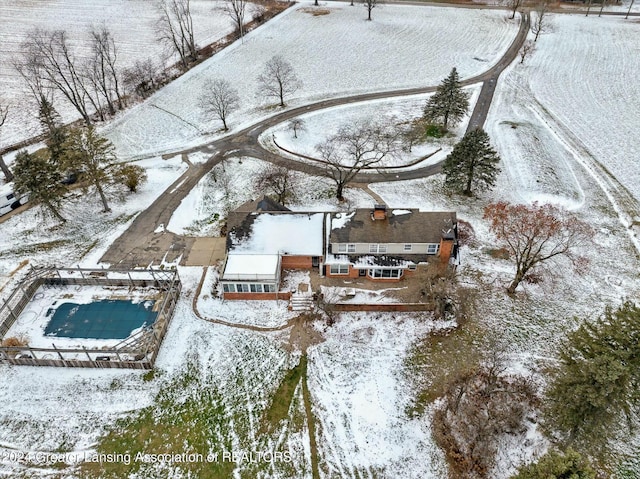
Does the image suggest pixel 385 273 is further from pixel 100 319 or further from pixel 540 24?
pixel 540 24

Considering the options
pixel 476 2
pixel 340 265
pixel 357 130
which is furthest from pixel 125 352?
pixel 476 2

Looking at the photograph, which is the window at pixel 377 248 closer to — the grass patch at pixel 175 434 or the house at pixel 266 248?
the house at pixel 266 248

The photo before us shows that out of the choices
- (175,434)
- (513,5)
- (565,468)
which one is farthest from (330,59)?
(565,468)

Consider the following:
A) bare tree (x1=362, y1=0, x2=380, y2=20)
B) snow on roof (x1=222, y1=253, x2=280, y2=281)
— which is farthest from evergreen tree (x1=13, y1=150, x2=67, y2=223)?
bare tree (x1=362, y1=0, x2=380, y2=20)

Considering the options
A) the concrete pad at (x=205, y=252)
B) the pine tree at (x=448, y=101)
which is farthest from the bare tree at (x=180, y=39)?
the concrete pad at (x=205, y=252)

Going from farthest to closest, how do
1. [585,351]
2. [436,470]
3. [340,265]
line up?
1. [340,265]
2. [436,470]
3. [585,351]

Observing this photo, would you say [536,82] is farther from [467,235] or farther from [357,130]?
[467,235]
